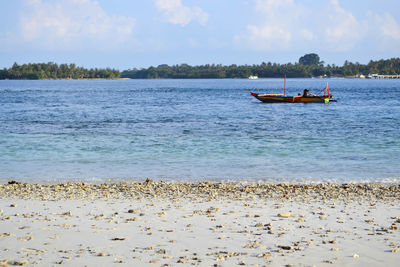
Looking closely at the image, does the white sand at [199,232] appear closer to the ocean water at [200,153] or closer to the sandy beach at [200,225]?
the sandy beach at [200,225]

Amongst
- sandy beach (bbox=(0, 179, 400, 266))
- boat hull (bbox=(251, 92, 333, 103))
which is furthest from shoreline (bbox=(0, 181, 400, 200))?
boat hull (bbox=(251, 92, 333, 103))

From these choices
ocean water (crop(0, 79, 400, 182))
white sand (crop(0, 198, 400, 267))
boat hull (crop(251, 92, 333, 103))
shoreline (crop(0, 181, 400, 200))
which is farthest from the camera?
boat hull (crop(251, 92, 333, 103))

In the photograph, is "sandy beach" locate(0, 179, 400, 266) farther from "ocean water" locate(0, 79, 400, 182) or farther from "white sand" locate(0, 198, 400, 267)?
"ocean water" locate(0, 79, 400, 182)

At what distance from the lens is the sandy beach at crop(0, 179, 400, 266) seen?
25.9 feet

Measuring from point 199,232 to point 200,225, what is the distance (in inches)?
17.9

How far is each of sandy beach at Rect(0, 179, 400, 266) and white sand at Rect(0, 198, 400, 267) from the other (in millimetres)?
17

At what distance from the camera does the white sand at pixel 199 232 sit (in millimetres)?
7820

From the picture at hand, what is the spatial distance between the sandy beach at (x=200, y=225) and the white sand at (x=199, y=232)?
0.7 inches

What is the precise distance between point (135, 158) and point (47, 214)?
33.4ft

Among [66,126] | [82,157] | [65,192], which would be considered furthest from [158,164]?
[66,126]

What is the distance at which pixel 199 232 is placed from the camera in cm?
919

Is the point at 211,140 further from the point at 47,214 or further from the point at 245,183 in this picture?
the point at 47,214

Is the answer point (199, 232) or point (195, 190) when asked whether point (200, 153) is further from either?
point (199, 232)

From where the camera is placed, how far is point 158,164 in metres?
19.0
